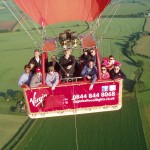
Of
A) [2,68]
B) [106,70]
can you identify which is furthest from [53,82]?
[2,68]

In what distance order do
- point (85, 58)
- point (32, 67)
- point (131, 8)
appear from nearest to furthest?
point (32, 67) → point (85, 58) → point (131, 8)

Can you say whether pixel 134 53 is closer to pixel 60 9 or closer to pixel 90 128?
pixel 90 128

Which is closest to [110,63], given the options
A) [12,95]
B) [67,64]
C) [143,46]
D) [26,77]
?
[67,64]

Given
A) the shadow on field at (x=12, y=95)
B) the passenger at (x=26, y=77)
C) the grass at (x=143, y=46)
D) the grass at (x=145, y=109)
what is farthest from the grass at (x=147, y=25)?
the passenger at (x=26, y=77)

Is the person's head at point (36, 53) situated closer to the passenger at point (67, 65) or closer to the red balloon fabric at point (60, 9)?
the passenger at point (67, 65)

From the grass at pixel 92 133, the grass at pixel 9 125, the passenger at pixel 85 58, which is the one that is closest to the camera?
the passenger at pixel 85 58

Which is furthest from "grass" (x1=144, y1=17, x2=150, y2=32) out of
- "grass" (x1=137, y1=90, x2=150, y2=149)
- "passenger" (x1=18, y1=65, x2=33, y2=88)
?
"passenger" (x1=18, y1=65, x2=33, y2=88)
